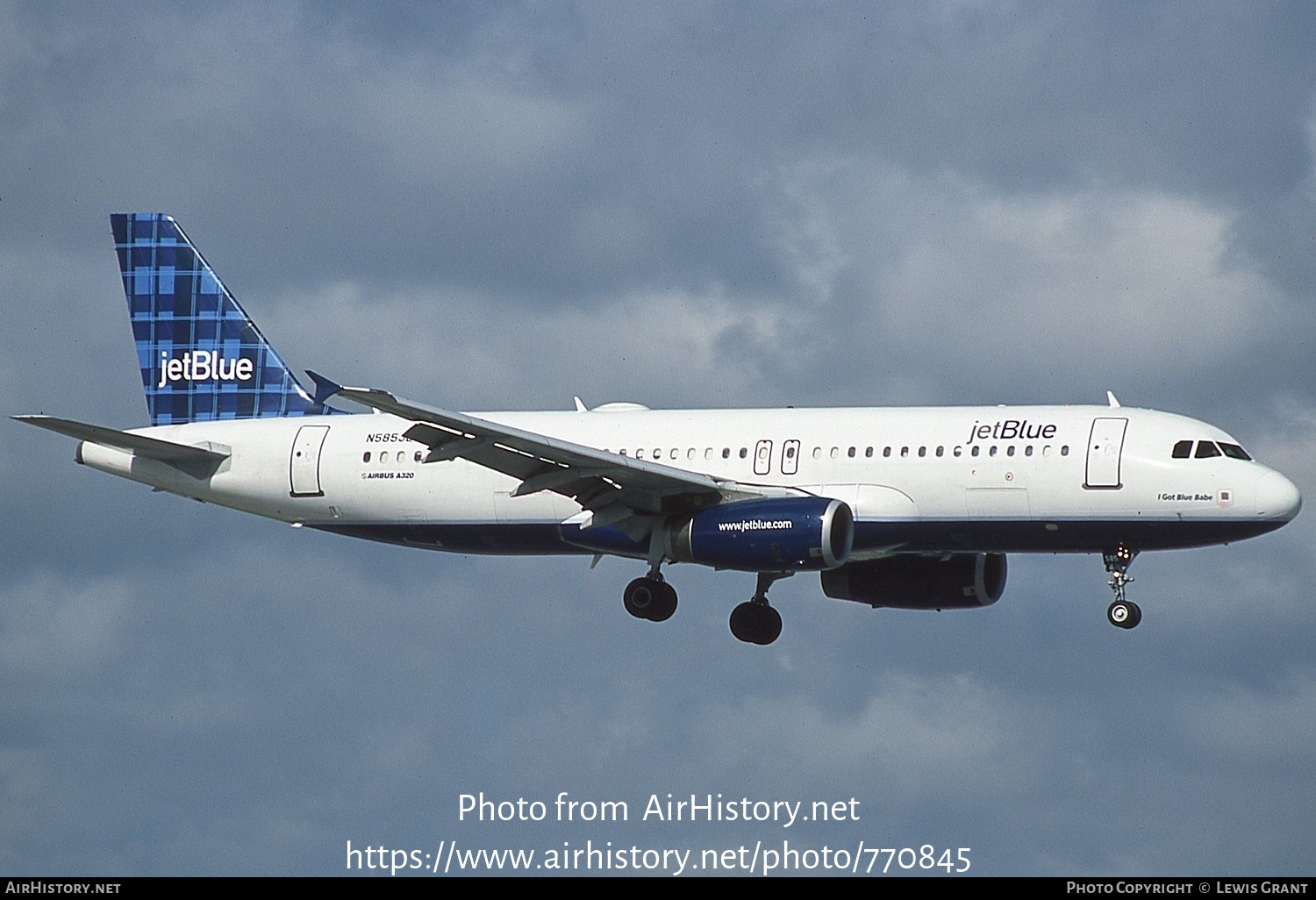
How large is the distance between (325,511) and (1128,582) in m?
Result: 19.9

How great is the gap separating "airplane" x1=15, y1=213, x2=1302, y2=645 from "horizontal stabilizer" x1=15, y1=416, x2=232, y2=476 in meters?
0.07

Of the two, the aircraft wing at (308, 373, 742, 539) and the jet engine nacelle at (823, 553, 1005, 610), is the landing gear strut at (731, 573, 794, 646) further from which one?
the aircraft wing at (308, 373, 742, 539)

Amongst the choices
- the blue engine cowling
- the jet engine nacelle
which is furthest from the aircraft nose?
the blue engine cowling

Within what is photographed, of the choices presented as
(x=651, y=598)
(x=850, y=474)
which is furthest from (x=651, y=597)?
(x=850, y=474)

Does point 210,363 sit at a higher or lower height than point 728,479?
higher

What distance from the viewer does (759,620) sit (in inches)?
2162

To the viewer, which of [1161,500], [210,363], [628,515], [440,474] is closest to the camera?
[1161,500]

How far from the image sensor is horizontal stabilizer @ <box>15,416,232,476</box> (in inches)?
2069

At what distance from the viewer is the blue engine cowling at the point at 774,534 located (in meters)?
46.8

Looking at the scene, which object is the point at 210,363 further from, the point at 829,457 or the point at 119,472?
the point at 829,457

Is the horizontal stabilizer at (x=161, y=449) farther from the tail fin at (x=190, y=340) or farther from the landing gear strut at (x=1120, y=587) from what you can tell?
the landing gear strut at (x=1120, y=587)

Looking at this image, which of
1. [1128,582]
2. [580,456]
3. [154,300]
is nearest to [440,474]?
[580,456]

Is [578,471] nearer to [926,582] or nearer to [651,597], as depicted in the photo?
[651,597]

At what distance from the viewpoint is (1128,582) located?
159 ft
